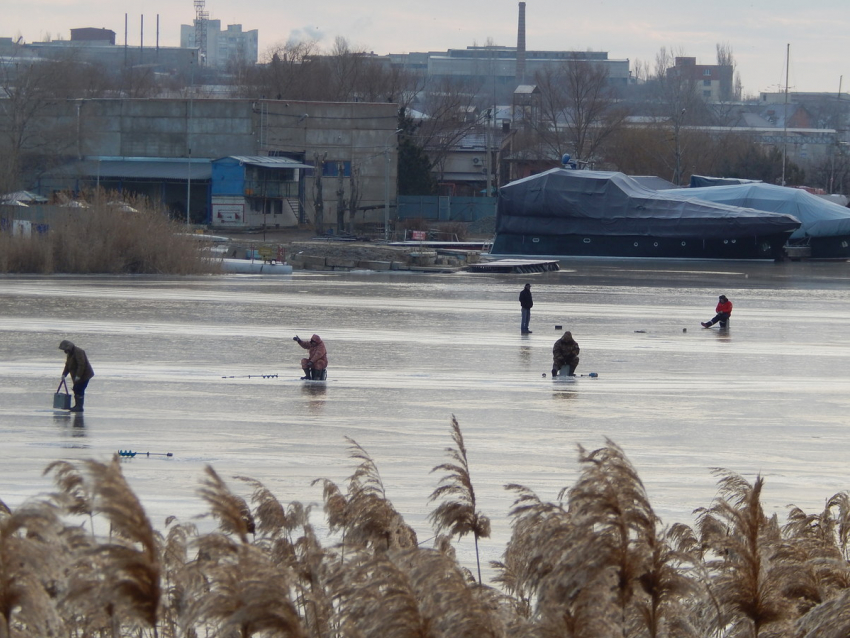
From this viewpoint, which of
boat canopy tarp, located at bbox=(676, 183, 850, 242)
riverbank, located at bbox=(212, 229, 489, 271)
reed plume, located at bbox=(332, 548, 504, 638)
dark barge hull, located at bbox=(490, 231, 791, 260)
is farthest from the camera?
boat canopy tarp, located at bbox=(676, 183, 850, 242)

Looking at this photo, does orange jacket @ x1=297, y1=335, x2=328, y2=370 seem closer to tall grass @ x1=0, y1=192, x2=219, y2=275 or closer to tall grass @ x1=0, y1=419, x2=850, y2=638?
tall grass @ x1=0, y1=419, x2=850, y2=638

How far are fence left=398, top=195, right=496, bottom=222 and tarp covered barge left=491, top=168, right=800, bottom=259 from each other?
16.2 meters

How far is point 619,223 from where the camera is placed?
56125 millimetres

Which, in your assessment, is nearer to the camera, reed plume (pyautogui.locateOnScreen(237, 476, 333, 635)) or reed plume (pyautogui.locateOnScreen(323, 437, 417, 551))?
reed plume (pyautogui.locateOnScreen(237, 476, 333, 635))

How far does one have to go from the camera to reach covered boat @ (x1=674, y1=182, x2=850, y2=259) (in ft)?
186

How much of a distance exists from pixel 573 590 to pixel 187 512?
5.51 m

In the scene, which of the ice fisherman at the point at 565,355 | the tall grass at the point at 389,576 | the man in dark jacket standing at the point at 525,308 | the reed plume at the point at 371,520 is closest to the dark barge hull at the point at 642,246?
the man in dark jacket standing at the point at 525,308

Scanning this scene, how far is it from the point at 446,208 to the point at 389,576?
2764 inches

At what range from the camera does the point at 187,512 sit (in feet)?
30.6

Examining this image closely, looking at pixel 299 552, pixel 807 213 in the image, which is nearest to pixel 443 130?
pixel 807 213

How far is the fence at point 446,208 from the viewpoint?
73.4 metres

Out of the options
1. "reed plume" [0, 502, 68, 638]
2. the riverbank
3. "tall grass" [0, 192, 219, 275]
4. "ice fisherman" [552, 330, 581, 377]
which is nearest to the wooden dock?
the riverbank

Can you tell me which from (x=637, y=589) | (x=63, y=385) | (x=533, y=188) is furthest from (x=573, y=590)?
(x=533, y=188)

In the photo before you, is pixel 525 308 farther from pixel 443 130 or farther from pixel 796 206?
pixel 443 130
